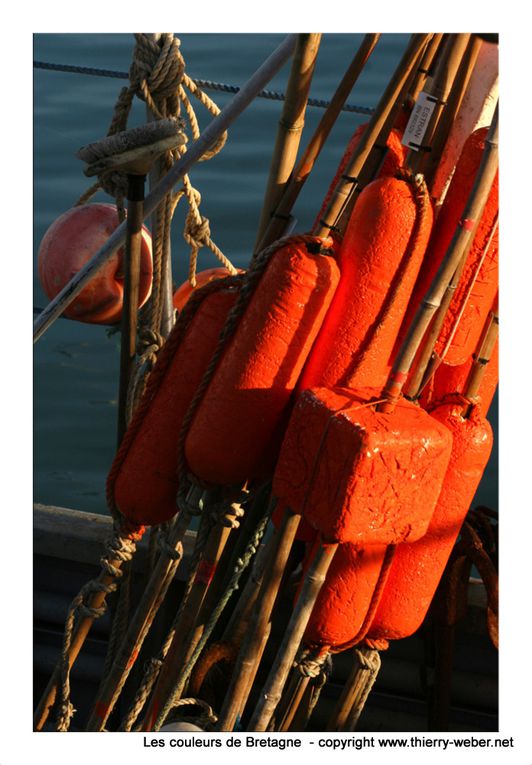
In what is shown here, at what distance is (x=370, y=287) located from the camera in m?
1.86

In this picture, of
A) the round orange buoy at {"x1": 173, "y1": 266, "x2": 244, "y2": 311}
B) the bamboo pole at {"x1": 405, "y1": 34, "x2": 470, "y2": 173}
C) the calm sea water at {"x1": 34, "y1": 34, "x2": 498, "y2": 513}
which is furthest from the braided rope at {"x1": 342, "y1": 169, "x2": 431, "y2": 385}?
the calm sea water at {"x1": 34, "y1": 34, "x2": 498, "y2": 513}

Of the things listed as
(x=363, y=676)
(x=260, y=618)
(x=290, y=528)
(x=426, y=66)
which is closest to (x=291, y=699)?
(x=363, y=676)

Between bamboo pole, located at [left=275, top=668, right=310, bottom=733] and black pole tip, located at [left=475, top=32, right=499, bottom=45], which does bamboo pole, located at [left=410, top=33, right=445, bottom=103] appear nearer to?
black pole tip, located at [left=475, top=32, right=499, bottom=45]

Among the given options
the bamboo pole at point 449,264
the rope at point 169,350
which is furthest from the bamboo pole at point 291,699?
the bamboo pole at point 449,264

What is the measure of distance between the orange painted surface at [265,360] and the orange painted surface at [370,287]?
0.03 meters

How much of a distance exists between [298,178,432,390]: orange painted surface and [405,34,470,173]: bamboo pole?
122 millimetres

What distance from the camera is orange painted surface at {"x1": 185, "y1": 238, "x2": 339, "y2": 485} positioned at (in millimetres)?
1855

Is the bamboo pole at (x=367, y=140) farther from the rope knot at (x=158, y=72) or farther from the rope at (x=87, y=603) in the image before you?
the rope at (x=87, y=603)

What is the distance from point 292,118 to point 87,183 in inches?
135

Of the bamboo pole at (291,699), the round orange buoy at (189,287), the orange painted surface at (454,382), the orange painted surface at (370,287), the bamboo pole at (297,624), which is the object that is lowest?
the bamboo pole at (291,699)

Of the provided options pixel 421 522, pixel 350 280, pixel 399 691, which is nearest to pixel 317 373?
pixel 350 280

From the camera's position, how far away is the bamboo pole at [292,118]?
1936 millimetres

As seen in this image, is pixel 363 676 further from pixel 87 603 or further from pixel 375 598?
pixel 87 603
